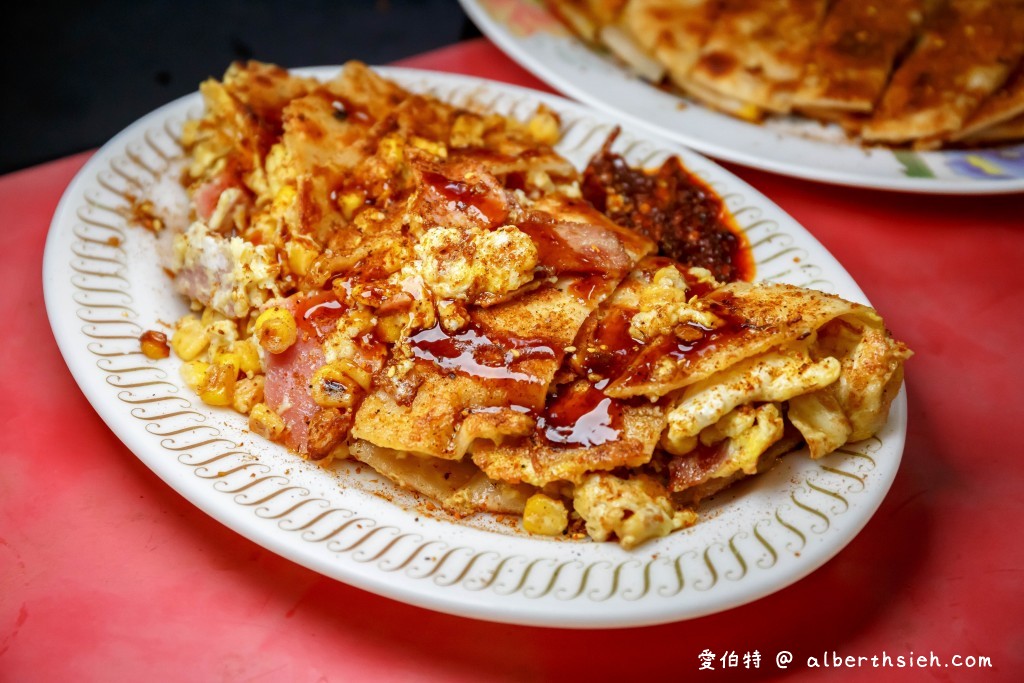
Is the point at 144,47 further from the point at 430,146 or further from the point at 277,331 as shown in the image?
the point at 277,331

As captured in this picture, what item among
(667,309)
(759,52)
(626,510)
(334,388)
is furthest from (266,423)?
(759,52)

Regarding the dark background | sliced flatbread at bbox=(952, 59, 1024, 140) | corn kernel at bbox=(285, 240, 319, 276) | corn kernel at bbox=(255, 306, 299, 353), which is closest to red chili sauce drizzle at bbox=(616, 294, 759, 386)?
corn kernel at bbox=(255, 306, 299, 353)

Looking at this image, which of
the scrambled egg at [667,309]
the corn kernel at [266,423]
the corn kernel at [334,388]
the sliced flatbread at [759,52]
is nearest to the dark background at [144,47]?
the sliced flatbread at [759,52]

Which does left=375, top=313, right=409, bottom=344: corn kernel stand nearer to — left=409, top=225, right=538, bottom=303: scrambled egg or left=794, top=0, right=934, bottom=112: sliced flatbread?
left=409, top=225, right=538, bottom=303: scrambled egg

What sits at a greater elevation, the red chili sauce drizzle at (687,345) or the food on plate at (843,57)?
the food on plate at (843,57)

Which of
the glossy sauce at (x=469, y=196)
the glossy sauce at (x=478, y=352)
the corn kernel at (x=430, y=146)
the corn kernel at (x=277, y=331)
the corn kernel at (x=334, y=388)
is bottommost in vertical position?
the corn kernel at (x=334, y=388)

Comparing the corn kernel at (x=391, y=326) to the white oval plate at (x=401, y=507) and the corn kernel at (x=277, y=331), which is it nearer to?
the corn kernel at (x=277, y=331)
